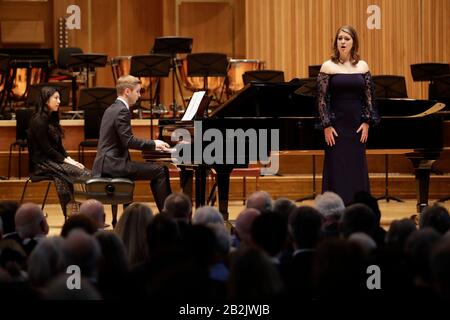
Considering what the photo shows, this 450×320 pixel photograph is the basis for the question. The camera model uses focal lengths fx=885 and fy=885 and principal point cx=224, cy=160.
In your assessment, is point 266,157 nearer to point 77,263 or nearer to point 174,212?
point 174,212

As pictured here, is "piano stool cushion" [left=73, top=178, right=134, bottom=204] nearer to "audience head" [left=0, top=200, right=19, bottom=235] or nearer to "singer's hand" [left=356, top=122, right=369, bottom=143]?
"singer's hand" [left=356, top=122, right=369, bottom=143]

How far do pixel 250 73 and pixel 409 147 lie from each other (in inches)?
133

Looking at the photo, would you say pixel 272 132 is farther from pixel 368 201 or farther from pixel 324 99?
pixel 368 201

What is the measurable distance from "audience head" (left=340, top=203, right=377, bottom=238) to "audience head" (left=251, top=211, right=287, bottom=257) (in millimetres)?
467

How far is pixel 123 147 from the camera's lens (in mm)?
7062

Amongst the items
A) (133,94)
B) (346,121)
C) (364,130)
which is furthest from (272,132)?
(133,94)

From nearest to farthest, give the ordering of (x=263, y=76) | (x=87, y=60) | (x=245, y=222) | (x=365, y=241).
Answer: (x=365, y=241) → (x=245, y=222) → (x=263, y=76) → (x=87, y=60)

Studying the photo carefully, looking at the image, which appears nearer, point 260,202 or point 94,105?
point 260,202

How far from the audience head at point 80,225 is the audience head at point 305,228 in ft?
3.02

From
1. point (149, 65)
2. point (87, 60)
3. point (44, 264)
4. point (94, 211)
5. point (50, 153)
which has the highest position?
point (87, 60)

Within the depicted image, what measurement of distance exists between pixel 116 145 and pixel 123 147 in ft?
0.19

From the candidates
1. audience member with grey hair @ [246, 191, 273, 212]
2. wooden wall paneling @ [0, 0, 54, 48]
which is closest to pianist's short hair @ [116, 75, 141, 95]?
audience member with grey hair @ [246, 191, 273, 212]
